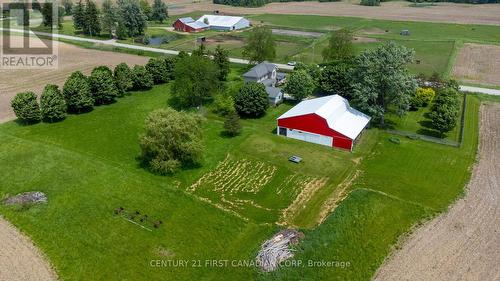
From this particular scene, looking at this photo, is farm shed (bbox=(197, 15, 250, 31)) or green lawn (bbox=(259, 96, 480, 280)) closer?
green lawn (bbox=(259, 96, 480, 280))

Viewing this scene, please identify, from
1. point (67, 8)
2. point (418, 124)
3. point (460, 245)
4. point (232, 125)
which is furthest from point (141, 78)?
point (67, 8)

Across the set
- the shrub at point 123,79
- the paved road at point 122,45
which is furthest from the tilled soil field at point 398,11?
the shrub at point 123,79

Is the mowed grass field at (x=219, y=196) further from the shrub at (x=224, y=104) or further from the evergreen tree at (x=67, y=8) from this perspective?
the evergreen tree at (x=67, y=8)

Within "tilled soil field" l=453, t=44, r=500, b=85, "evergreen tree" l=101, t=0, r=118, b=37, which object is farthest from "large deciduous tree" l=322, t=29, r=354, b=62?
"evergreen tree" l=101, t=0, r=118, b=37

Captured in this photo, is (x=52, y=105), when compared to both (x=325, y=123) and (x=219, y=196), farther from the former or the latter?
(x=325, y=123)

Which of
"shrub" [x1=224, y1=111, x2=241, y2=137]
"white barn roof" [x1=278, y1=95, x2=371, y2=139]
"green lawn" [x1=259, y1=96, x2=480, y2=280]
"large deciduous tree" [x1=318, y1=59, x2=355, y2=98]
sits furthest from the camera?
"large deciduous tree" [x1=318, y1=59, x2=355, y2=98]

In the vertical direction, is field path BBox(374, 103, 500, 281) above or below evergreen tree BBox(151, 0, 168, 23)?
below

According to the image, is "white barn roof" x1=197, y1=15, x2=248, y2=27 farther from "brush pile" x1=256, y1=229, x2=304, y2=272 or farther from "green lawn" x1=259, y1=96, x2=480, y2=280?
"brush pile" x1=256, y1=229, x2=304, y2=272
